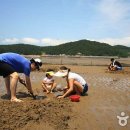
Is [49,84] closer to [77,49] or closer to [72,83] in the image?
[72,83]

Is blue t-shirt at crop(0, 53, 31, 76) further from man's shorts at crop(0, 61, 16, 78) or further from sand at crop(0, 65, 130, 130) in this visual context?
sand at crop(0, 65, 130, 130)

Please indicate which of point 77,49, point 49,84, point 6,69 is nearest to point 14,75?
point 6,69

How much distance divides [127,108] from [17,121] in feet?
10.9

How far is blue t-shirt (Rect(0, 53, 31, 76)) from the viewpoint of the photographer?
28.2 ft

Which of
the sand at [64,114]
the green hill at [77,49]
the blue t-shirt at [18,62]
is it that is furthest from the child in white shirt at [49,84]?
the green hill at [77,49]

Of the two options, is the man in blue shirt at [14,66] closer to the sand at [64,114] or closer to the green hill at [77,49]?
the sand at [64,114]

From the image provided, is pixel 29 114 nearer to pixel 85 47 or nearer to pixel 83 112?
pixel 83 112

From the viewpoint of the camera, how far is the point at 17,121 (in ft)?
21.6

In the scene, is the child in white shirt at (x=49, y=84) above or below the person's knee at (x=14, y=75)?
below

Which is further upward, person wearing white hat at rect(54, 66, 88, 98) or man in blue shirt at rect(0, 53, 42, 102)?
man in blue shirt at rect(0, 53, 42, 102)

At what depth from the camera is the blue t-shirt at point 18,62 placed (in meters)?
8.60

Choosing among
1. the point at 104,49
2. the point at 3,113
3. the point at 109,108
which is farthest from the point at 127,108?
the point at 104,49

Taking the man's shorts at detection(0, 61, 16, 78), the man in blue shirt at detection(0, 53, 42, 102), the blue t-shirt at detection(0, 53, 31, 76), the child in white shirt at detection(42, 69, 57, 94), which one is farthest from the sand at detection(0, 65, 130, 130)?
the child in white shirt at detection(42, 69, 57, 94)

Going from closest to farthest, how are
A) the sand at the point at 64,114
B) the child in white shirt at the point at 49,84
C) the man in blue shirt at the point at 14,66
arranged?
the sand at the point at 64,114 < the man in blue shirt at the point at 14,66 < the child in white shirt at the point at 49,84
